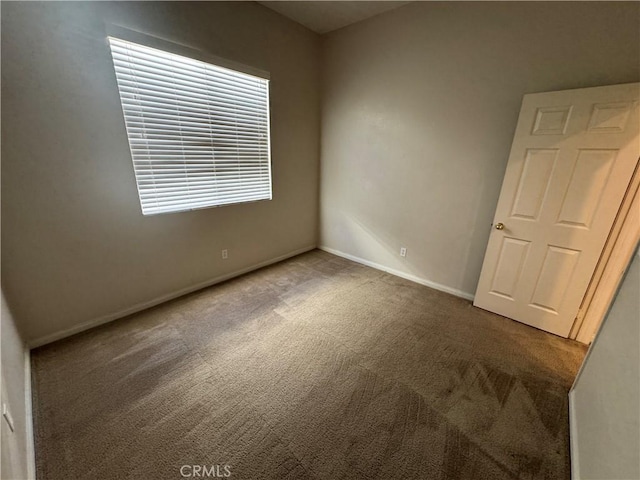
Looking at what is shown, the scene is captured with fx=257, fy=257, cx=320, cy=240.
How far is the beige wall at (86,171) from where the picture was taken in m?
1.69

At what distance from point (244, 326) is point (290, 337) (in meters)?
0.45

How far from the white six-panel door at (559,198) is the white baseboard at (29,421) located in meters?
3.37

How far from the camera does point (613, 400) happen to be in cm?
112

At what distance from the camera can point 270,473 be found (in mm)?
1243

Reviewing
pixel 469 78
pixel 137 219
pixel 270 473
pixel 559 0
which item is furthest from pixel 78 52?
pixel 559 0

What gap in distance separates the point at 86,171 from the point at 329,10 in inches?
111

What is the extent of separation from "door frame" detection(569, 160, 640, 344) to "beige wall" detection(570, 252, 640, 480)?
1.83ft

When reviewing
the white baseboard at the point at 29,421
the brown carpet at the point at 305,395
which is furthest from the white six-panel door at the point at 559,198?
the white baseboard at the point at 29,421

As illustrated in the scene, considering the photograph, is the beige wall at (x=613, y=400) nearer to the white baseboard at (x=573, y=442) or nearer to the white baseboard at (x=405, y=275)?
the white baseboard at (x=573, y=442)

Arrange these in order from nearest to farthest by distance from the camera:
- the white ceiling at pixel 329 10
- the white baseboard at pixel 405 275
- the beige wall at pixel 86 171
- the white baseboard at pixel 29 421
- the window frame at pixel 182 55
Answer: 1. the white baseboard at pixel 29 421
2. the beige wall at pixel 86 171
3. the window frame at pixel 182 55
4. the white ceiling at pixel 329 10
5. the white baseboard at pixel 405 275

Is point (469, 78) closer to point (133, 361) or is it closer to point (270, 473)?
point (270, 473)

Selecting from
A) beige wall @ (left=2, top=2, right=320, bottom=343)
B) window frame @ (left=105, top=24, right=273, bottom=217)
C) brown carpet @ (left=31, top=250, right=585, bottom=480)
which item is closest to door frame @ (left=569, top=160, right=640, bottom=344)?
brown carpet @ (left=31, top=250, right=585, bottom=480)

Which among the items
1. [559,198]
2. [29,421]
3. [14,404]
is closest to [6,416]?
[14,404]

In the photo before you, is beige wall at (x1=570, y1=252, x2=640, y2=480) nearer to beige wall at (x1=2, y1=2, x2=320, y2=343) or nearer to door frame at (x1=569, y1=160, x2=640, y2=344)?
door frame at (x1=569, y1=160, x2=640, y2=344)
